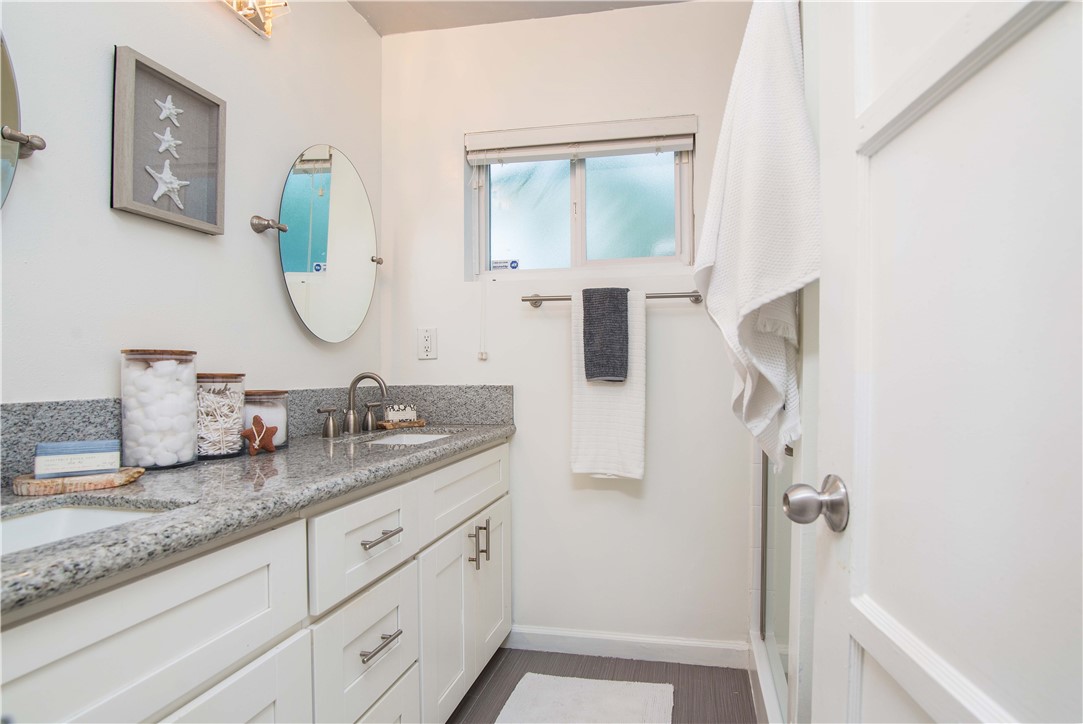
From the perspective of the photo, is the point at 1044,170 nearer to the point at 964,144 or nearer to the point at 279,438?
the point at 964,144

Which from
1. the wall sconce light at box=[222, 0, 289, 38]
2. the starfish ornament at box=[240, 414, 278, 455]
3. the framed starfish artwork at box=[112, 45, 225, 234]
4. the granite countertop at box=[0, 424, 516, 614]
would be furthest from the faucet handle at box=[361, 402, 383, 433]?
the wall sconce light at box=[222, 0, 289, 38]

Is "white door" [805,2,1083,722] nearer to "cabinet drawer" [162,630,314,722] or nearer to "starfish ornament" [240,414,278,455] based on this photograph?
"cabinet drawer" [162,630,314,722]

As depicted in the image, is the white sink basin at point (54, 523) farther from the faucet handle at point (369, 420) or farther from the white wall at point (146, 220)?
the faucet handle at point (369, 420)

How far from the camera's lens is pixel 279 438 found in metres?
1.42

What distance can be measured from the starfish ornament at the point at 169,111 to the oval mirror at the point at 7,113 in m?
0.28

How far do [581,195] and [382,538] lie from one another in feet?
5.00

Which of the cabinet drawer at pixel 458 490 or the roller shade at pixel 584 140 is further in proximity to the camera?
the roller shade at pixel 584 140

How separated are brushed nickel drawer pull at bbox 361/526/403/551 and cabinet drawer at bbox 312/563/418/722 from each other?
0.09 metres

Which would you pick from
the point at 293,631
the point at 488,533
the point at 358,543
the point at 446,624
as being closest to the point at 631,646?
the point at 488,533

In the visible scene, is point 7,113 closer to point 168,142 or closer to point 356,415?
point 168,142

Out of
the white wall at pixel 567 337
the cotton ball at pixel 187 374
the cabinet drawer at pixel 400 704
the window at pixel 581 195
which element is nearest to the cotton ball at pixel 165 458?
the cotton ball at pixel 187 374

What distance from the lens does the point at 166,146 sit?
1.18 meters

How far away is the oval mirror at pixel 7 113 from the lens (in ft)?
2.92

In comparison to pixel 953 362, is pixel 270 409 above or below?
below
